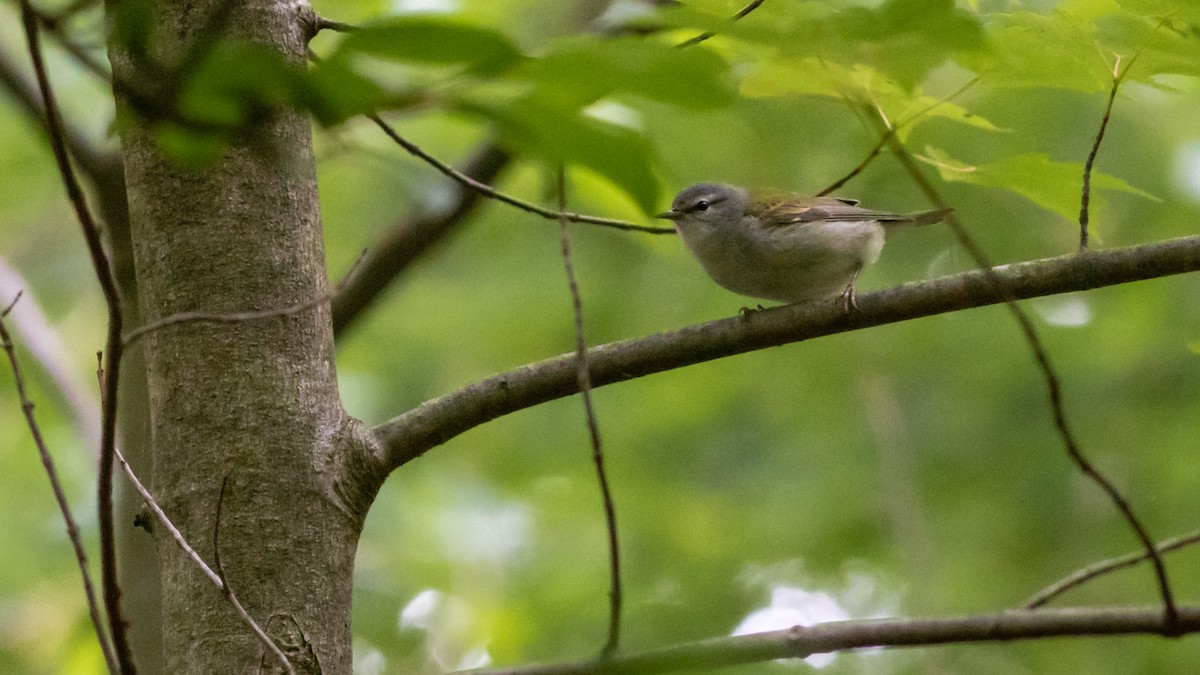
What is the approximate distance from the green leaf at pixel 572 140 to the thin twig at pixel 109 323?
0.55m

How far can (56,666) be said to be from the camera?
6383 mm

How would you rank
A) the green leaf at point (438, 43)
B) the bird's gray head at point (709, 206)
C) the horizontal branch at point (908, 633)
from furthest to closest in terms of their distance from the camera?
the bird's gray head at point (709, 206) → the horizontal branch at point (908, 633) → the green leaf at point (438, 43)

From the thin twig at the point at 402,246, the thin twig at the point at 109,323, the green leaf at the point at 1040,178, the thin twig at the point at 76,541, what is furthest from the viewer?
the thin twig at the point at 402,246

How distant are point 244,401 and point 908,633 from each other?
5.20 ft

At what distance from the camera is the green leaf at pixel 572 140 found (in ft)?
3.69

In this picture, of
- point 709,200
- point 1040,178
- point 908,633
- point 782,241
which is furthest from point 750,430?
point 908,633

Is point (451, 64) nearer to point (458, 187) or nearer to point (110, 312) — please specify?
point (110, 312)

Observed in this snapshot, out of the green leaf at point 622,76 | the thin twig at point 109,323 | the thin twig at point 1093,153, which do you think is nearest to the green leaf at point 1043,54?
the thin twig at point 1093,153

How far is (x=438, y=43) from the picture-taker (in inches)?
43.1

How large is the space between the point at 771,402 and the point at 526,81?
6678 mm

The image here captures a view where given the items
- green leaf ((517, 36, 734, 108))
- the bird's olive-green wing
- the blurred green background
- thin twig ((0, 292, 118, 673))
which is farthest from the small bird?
green leaf ((517, 36, 734, 108))

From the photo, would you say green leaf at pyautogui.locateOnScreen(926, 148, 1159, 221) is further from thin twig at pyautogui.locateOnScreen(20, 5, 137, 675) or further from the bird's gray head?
the bird's gray head

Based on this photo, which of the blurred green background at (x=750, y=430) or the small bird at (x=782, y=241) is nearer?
the small bird at (x=782, y=241)

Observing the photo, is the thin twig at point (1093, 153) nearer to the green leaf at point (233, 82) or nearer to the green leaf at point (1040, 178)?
the green leaf at point (1040, 178)
